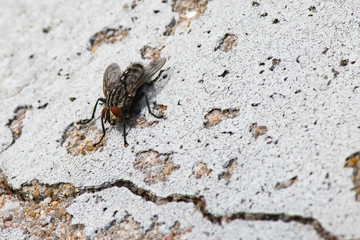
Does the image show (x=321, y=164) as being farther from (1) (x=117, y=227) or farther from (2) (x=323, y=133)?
(1) (x=117, y=227)

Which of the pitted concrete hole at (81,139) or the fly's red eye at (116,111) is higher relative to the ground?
the fly's red eye at (116,111)

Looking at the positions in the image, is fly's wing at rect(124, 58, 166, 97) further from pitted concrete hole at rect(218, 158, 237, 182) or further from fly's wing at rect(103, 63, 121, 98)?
pitted concrete hole at rect(218, 158, 237, 182)

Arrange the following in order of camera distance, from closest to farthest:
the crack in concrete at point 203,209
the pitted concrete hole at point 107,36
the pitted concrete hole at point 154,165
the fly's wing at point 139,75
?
the crack in concrete at point 203,209
the pitted concrete hole at point 154,165
the fly's wing at point 139,75
the pitted concrete hole at point 107,36

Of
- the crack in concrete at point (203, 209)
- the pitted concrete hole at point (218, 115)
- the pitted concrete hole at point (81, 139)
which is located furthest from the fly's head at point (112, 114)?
the pitted concrete hole at point (218, 115)

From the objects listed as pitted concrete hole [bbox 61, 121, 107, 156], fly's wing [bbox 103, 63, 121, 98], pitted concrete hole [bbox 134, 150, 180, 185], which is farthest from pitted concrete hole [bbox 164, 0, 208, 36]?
pitted concrete hole [bbox 134, 150, 180, 185]

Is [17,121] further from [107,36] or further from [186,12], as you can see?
[186,12]

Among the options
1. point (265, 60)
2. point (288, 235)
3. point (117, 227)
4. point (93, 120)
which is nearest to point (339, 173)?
point (288, 235)

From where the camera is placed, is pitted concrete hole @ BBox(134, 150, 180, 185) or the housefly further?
the housefly

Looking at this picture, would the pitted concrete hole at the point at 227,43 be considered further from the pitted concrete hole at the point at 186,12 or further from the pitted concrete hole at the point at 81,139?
the pitted concrete hole at the point at 81,139

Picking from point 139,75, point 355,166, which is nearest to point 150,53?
point 139,75
